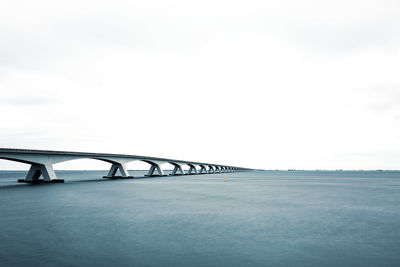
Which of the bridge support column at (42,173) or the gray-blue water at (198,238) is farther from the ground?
the bridge support column at (42,173)

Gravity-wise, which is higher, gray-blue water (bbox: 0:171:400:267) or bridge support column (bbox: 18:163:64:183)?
bridge support column (bbox: 18:163:64:183)

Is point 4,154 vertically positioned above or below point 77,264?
above

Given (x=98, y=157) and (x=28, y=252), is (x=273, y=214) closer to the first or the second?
(x=28, y=252)

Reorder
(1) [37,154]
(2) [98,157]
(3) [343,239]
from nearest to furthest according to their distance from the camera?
(3) [343,239], (1) [37,154], (2) [98,157]

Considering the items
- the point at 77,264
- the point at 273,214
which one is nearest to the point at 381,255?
the point at 273,214

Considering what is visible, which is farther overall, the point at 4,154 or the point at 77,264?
the point at 4,154

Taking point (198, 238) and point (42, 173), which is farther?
point (42, 173)

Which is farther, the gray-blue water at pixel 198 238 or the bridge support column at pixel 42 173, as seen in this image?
the bridge support column at pixel 42 173

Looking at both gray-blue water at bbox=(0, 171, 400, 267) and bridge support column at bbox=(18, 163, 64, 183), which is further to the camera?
bridge support column at bbox=(18, 163, 64, 183)

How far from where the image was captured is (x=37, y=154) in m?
52.7

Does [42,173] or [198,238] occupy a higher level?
[42,173]

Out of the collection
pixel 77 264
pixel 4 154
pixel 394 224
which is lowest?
pixel 77 264

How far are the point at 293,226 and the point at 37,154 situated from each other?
53468mm

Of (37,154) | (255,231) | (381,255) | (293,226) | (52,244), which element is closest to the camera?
(381,255)
